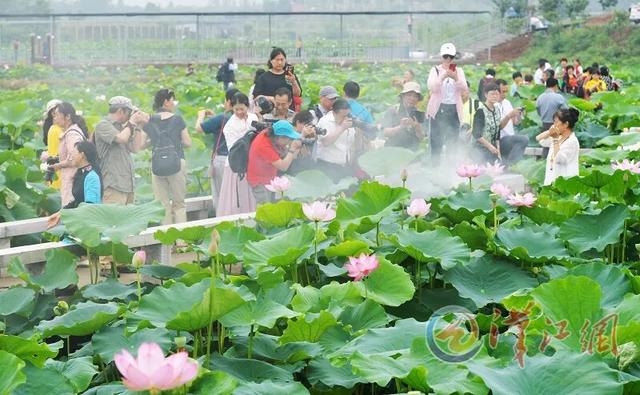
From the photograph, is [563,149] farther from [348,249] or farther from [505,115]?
[505,115]

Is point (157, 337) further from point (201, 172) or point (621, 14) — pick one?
point (621, 14)

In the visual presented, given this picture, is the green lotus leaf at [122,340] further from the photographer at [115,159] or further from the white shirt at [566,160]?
the white shirt at [566,160]

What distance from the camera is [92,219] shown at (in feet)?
14.3

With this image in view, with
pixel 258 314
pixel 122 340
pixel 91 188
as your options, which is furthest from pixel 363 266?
pixel 91 188

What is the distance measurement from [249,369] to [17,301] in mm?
1237

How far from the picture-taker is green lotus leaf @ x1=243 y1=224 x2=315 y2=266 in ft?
12.5

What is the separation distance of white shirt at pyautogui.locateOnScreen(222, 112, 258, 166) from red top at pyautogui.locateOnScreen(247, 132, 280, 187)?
1.72ft

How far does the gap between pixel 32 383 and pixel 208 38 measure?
3224 centimetres

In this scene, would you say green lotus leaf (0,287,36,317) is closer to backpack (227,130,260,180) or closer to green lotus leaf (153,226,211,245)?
green lotus leaf (153,226,211,245)

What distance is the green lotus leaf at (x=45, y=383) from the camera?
2.86 m

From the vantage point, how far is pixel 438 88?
8141 mm

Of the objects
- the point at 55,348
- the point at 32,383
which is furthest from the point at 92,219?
the point at 32,383

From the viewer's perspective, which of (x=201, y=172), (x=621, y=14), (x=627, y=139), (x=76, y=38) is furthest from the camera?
(x=621, y=14)

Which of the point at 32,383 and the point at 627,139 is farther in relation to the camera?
the point at 627,139
